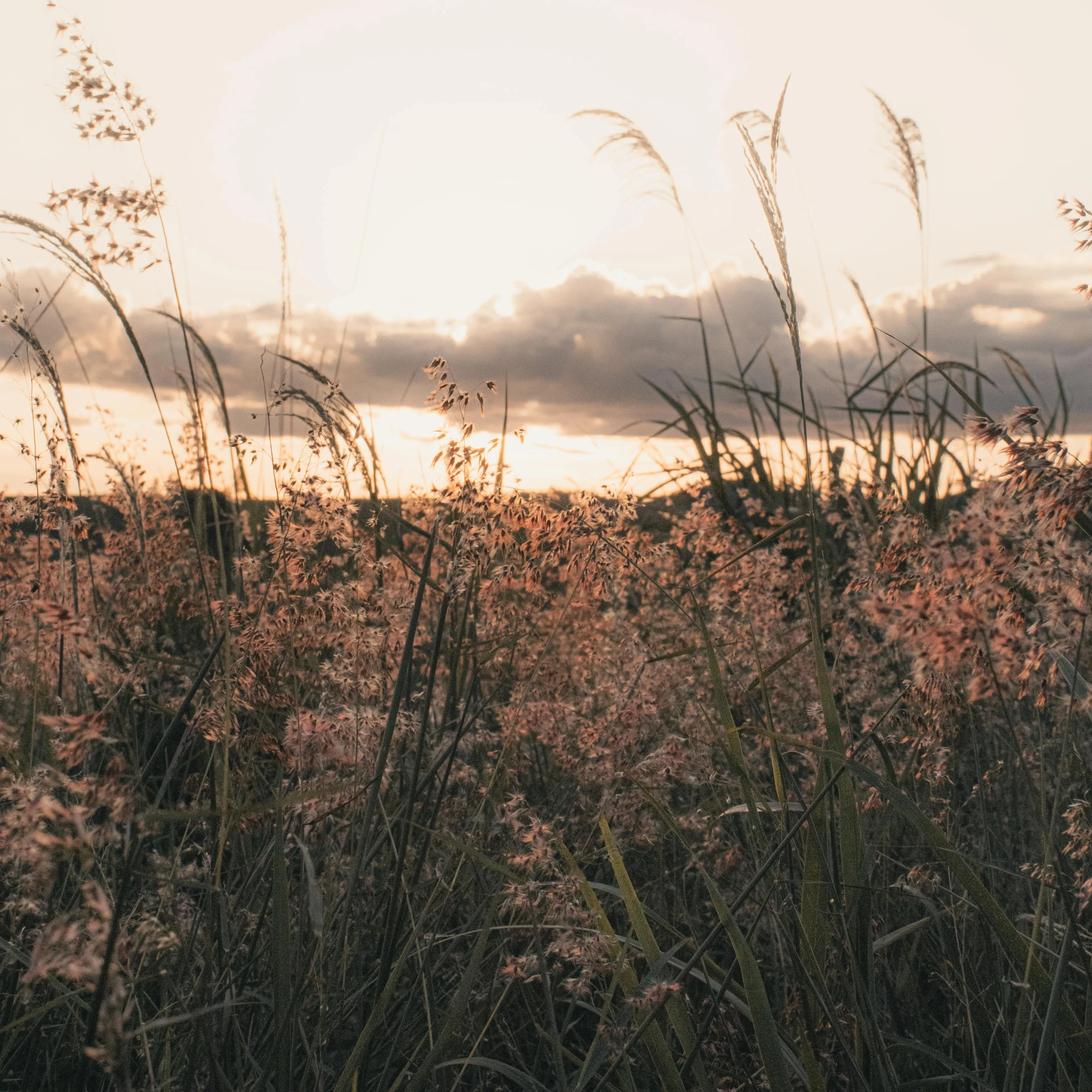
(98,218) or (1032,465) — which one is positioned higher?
(98,218)

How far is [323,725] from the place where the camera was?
1.86 metres

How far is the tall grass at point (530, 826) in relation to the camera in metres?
1.28

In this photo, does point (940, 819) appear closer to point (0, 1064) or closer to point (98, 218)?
point (0, 1064)

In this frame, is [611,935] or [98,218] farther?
[98,218]

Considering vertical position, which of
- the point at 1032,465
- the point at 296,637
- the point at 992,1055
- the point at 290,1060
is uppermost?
the point at 1032,465

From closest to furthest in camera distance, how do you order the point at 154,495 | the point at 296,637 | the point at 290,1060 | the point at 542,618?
the point at 290,1060 → the point at 296,637 → the point at 542,618 → the point at 154,495

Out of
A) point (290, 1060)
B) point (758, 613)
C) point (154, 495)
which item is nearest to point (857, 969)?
point (290, 1060)

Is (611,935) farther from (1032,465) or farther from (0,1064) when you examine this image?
(0,1064)

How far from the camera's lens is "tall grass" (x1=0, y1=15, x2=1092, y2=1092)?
4.21 ft

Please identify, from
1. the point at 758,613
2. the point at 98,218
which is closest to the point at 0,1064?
the point at 98,218

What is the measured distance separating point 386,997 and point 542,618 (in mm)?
3019

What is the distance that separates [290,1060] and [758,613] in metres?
2.57

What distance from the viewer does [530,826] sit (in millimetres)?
2359

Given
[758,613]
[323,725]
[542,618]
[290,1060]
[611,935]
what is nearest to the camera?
[290,1060]
